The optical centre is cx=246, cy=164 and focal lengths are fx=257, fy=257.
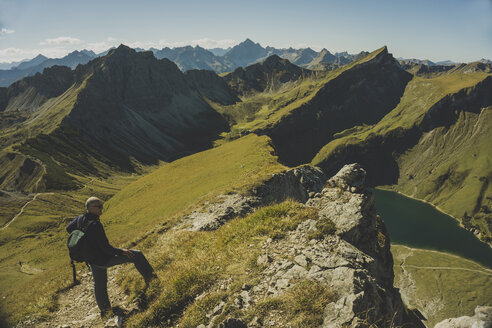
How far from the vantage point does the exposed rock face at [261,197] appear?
79.7ft

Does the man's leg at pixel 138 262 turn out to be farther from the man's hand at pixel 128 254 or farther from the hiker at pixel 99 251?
the man's hand at pixel 128 254

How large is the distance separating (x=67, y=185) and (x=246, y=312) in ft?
591

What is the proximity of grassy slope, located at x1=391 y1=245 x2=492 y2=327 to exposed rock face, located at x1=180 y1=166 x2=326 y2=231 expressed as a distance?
441ft

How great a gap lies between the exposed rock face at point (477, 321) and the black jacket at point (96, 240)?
12403 millimetres

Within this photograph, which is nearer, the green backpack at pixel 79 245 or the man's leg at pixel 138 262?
the green backpack at pixel 79 245

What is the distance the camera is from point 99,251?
36.3 feet

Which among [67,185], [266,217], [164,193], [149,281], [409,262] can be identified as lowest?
[409,262]

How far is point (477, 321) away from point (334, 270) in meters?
4.75

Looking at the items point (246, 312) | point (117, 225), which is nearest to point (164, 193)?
point (117, 225)

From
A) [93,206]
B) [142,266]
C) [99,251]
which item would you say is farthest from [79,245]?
[142,266]

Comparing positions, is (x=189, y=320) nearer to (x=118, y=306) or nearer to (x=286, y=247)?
(x=118, y=306)

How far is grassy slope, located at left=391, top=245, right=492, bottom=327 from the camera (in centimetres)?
13138

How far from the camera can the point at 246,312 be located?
A: 929cm

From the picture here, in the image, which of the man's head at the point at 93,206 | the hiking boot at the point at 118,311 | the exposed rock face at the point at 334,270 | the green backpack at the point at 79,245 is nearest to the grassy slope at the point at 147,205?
the hiking boot at the point at 118,311
